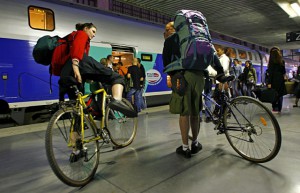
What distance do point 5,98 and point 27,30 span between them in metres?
1.46

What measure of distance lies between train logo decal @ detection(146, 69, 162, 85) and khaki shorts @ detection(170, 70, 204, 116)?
4872 millimetres

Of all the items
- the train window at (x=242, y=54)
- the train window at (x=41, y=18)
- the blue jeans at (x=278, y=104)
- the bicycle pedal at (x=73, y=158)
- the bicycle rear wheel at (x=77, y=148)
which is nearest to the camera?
the bicycle rear wheel at (x=77, y=148)

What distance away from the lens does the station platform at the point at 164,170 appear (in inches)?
78.1

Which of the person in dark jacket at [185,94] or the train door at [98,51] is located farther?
the train door at [98,51]

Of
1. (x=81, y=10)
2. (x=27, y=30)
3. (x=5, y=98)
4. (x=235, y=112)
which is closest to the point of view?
(x=235, y=112)

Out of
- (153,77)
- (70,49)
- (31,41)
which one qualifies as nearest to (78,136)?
(70,49)

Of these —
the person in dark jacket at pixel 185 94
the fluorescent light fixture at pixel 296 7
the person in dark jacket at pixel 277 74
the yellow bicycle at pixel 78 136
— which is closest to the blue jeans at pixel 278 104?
the person in dark jacket at pixel 277 74

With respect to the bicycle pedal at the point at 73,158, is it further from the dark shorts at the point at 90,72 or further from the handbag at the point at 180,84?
the handbag at the point at 180,84

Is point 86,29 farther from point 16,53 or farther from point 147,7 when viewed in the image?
point 147,7

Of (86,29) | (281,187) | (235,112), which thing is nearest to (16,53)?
(86,29)

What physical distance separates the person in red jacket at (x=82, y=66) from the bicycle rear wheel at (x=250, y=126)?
1201 mm

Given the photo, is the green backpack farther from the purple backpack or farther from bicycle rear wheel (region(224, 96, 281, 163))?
bicycle rear wheel (region(224, 96, 281, 163))

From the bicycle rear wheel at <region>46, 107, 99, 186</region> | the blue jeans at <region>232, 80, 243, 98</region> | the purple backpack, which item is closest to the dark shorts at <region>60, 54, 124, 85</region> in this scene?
the bicycle rear wheel at <region>46, 107, 99, 186</region>

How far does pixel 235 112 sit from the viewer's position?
2699 millimetres
